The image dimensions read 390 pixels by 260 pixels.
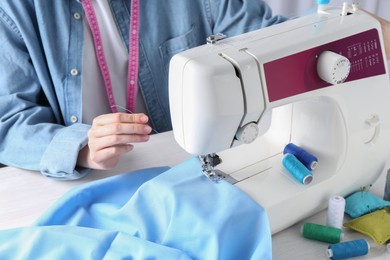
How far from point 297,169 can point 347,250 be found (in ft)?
0.51

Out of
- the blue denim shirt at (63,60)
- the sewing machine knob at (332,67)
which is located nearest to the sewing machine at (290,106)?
the sewing machine knob at (332,67)

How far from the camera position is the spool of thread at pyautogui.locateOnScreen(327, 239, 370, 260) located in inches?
28.8

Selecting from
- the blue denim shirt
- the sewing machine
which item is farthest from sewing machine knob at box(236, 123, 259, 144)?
the blue denim shirt

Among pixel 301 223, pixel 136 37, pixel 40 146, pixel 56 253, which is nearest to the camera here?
pixel 56 253

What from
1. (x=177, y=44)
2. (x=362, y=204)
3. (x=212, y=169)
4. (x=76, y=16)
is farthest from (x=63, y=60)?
(x=362, y=204)

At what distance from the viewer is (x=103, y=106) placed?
1207 millimetres

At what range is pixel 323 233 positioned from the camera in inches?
30.0

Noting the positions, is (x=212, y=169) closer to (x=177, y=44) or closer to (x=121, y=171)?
(x=121, y=171)

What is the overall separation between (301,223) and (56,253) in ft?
1.31

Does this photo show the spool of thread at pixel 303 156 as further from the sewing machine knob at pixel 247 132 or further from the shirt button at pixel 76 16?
the shirt button at pixel 76 16

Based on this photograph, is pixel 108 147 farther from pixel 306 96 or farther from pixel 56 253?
pixel 306 96

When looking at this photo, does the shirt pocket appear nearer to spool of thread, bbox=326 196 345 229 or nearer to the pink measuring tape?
the pink measuring tape

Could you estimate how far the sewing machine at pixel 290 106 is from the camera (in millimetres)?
695

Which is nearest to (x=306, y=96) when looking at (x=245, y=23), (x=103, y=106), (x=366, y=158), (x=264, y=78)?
(x=264, y=78)
